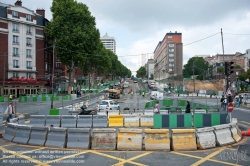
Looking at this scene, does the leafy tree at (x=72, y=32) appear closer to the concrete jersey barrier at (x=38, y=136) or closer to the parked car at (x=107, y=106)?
the parked car at (x=107, y=106)

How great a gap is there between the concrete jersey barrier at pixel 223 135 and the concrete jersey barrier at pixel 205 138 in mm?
290

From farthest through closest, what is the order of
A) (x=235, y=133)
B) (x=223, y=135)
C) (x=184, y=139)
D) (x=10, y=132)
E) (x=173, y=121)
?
(x=173, y=121) < (x=10, y=132) < (x=235, y=133) < (x=223, y=135) < (x=184, y=139)

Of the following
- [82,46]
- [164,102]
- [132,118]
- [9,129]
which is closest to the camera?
[9,129]

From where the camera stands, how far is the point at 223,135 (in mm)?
10656

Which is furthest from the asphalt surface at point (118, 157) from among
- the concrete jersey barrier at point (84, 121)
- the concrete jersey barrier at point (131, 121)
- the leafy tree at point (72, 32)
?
the leafy tree at point (72, 32)

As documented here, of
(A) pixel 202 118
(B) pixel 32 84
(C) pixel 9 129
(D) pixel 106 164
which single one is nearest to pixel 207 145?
(D) pixel 106 164

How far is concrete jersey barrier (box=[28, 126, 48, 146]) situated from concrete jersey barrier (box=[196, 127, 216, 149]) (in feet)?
21.0

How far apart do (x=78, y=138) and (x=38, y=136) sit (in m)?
1.91

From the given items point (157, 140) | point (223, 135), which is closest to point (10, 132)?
point (157, 140)

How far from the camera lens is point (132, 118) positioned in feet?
55.2

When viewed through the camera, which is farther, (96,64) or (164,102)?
(96,64)

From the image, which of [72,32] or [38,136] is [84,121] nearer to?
[38,136]

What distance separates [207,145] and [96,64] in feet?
217

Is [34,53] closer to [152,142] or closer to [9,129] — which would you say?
[9,129]
